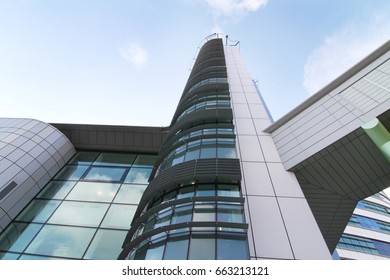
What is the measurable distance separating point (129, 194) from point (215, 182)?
6734 mm

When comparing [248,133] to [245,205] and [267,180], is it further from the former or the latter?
[245,205]

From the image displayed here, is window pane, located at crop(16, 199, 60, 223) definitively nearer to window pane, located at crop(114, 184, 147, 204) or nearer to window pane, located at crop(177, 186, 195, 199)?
window pane, located at crop(114, 184, 147, 204)

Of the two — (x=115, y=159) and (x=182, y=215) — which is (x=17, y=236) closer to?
(x=115, y=159)

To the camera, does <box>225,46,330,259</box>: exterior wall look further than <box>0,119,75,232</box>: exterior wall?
No

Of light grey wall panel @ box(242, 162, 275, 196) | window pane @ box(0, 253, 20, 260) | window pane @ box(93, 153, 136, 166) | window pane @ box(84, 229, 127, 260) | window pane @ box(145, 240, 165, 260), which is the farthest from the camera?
window pane @ box(93, 153, 136, 166)

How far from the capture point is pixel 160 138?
61.1 feet

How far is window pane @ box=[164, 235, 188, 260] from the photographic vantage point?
7553 millimetres

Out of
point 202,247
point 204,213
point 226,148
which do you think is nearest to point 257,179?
point 226,148

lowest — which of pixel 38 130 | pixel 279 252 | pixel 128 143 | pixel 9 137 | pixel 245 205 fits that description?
pixel 279 252

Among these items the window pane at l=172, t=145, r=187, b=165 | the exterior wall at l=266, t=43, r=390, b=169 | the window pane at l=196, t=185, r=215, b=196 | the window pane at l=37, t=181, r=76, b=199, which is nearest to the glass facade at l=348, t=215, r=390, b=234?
the exterior wall at l=266, t=43, r=390, b=169

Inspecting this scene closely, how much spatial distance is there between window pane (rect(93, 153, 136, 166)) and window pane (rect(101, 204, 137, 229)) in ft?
15.3

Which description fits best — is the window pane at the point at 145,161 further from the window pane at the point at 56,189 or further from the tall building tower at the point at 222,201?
the window pane at the point at 56,189

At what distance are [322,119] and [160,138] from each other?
10.6 meters

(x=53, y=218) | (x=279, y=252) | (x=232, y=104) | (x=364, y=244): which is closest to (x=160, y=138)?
(x=232, y=104)
